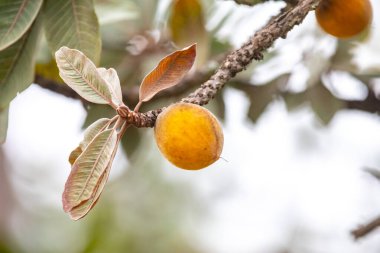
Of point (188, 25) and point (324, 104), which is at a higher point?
point (188, 25)

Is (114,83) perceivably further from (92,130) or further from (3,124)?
(3,124)

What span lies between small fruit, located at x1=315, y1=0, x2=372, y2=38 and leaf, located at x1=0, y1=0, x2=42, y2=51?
16.1 inches

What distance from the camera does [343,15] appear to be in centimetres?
83

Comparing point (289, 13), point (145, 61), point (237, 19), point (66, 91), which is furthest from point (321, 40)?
point (289, 13)

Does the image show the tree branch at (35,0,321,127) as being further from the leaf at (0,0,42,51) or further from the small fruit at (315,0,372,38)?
the leaf at (0,0,42,51)

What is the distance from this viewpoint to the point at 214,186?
10.7 feet

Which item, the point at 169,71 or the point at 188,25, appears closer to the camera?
the point at 169,71

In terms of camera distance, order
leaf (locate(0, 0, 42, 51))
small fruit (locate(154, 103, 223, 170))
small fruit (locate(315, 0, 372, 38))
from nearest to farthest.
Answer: small fruit (locate(154, 103, 223, 170)) → small fruit (locate(315, 0, 372, 38)) → leaf (locate(0, 0, 42, 51))

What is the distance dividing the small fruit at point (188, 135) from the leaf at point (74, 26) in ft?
0.92

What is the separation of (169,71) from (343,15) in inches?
9.5

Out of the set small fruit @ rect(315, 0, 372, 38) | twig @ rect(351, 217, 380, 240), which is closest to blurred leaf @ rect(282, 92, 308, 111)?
twig @ rect(351, 217, 380, 240)

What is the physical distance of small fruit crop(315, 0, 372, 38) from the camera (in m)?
0.83

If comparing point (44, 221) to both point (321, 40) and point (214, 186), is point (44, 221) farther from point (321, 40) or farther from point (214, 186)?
point (321, 40)

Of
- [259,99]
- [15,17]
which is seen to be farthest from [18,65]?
[259,99]
